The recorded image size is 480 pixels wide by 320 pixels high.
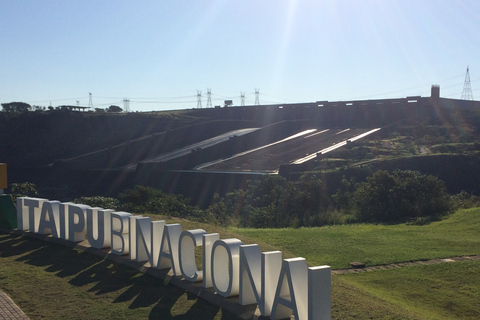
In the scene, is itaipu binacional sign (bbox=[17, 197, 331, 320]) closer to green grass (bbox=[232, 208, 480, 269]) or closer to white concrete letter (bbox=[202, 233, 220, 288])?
white concrete letter (bbox=[202, 233, 220, 288])

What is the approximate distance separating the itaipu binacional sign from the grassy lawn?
Answer: 1.08ft

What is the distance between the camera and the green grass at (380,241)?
31.1 feet

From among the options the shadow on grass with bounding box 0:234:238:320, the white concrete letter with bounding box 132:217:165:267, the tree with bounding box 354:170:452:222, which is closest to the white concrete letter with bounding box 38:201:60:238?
the shadow on grass with bounding box 0:234:238:320

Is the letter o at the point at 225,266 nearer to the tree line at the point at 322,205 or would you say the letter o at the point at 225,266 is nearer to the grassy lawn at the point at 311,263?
the grassy lawn at the point at 311,263

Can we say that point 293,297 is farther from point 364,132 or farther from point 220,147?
point 364,132

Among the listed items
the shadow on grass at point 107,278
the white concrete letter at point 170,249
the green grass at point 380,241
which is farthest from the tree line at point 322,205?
the white concrete letter at point 170,249

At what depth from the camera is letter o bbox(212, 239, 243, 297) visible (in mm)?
5875

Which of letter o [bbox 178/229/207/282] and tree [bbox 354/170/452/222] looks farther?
tree [bbox 354/170/452/222]

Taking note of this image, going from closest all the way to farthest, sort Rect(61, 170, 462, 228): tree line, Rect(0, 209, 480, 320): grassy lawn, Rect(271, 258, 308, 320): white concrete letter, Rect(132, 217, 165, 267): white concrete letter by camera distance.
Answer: Rect(271, 258, 308, 320): white concrete letter, Rect(0, 209, 480, 320): grassy lawn, Rect(132, 217, 165, 267): white concrete letter, Rect(61, 170, 462, 228): tree line

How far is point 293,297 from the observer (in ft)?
16.3

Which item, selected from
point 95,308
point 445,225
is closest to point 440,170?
point 445,225

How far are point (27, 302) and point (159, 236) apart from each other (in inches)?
81.1

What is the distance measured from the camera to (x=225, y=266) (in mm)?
6277

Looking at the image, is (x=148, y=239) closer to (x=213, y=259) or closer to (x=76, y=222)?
(x=213, y=259)
